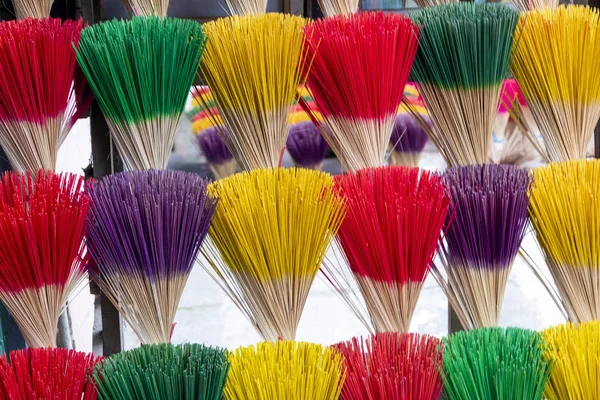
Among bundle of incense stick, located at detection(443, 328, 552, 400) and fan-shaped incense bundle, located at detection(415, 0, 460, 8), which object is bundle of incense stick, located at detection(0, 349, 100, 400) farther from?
fan-shaped incense bundle, located at detection(415, 0, 460, 8)

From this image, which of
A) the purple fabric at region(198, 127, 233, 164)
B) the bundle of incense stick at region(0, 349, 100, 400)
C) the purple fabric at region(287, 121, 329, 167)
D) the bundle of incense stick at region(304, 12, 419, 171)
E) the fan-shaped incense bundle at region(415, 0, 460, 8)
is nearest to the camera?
the bundle of incense stick at region(0, 349, 100, 400)

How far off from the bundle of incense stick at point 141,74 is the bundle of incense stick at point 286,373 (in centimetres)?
22

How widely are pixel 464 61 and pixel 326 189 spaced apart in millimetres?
189

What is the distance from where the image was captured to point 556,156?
769 mm

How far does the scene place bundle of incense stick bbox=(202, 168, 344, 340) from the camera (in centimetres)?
67

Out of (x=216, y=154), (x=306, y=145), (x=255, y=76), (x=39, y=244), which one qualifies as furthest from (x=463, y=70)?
(x=216, y=154)

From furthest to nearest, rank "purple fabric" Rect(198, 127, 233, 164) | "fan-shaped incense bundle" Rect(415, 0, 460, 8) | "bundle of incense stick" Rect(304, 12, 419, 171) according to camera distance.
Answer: "purple fabric" Rect(198, 127, 233, 164) < "fan-shaped incense bundle" Rect(415, 0, 460, 8) < "bundle of incense stick" Rect(304, 12, 419, 171)

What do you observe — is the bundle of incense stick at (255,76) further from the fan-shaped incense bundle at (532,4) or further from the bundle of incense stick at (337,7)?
the fan-shaped incense bundle at (532,4)

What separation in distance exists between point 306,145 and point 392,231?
2.12 feet

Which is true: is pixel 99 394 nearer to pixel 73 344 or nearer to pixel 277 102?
pixel 277 102

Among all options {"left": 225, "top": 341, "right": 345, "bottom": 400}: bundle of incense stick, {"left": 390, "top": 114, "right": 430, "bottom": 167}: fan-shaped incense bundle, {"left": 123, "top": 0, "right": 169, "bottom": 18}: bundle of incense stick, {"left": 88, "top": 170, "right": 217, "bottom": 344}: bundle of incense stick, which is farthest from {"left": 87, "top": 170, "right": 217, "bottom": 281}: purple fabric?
{"left": 390, "top": 114, "right": 430, "bottom": 167}: fan-shaped incense bundle

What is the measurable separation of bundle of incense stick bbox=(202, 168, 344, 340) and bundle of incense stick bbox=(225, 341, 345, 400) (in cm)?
6

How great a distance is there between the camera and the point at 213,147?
1446 millimetres

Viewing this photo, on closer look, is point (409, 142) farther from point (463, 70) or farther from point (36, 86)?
point (36, 86)
